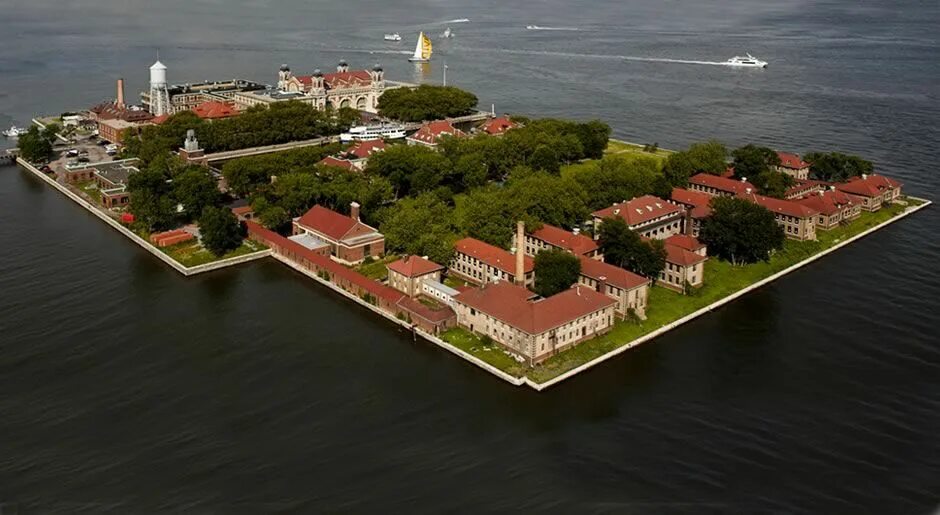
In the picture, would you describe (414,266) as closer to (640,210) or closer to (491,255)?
(491,255)

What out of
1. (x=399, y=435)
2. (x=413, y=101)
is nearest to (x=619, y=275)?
(x=399, y=435)

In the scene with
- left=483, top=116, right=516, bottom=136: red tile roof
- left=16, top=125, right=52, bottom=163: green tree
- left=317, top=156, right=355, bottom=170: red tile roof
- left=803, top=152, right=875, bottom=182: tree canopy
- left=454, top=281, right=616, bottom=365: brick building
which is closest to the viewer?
left=454, top=281, right=616, bottom=365: brick building

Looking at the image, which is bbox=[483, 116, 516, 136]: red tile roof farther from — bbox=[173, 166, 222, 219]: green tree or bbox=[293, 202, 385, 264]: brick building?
bbox=[173, 166, 222, 219]: green tree

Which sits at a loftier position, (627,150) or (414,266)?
(627,150)

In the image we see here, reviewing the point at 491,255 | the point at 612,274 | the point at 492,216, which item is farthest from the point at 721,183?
the point at 491,255

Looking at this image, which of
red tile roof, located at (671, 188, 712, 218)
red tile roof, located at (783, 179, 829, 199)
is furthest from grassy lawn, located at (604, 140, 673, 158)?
red tile roof, located at (671, 188, 712, 218)

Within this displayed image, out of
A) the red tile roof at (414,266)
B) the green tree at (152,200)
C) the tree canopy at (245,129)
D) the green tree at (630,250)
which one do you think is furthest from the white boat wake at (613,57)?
the red tile roof at (414,266)
